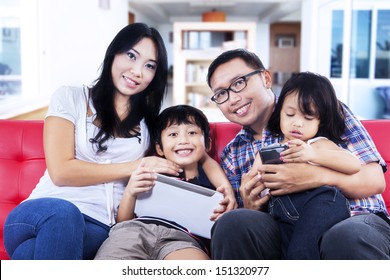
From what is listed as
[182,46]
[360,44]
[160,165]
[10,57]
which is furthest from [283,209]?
[182,46]

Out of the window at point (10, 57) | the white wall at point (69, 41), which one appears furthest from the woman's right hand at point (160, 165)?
the white wall at point (69, 41)

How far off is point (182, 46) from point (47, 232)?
5.89 meters

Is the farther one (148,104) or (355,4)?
(355,4)

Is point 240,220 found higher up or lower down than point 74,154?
lower down

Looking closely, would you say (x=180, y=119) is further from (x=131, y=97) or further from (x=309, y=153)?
(x=309, y=153)

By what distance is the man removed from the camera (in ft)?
3.40

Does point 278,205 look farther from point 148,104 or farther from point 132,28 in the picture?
point 132,28

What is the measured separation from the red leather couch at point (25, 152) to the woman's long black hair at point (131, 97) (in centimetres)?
26

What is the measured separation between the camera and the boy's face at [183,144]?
1354 mm

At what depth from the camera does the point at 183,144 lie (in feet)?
4.44
